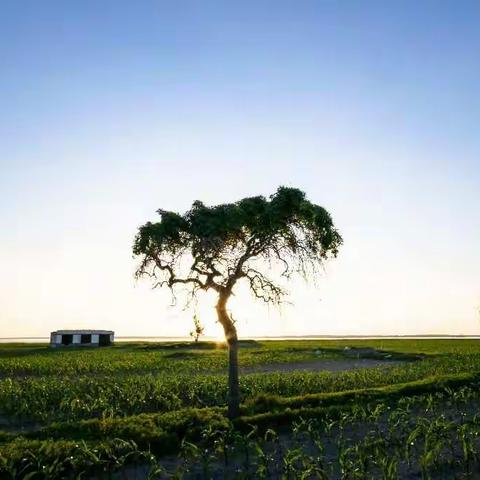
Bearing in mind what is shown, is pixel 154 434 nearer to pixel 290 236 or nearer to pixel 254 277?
pixel 254 277

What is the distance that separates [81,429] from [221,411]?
5.77 m

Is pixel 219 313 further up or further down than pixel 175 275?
further down

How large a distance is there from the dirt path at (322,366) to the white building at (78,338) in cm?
4627

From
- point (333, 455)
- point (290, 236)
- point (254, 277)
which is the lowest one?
point (333, 455)

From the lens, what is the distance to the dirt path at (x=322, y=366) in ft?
149

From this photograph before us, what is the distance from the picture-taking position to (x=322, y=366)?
4969 cm

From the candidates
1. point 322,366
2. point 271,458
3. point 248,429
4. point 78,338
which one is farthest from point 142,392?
point 78,338

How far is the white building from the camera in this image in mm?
86750

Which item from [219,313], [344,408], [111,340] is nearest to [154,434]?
[219,313]

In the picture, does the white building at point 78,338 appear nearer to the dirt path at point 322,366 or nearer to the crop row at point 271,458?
the dirt path at point 322,366

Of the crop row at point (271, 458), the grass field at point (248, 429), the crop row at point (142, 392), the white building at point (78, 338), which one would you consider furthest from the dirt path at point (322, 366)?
the white building at point (78, 338)

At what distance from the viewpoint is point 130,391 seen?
27922 mm

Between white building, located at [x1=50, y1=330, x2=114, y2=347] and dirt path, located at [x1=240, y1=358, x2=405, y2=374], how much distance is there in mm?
46272

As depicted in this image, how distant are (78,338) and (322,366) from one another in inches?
2003
